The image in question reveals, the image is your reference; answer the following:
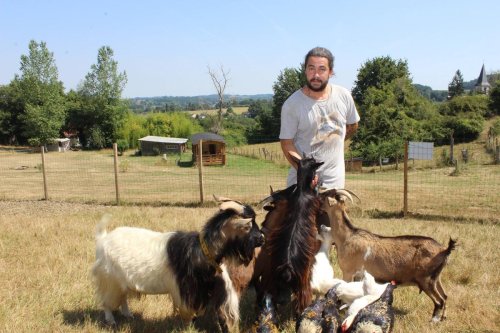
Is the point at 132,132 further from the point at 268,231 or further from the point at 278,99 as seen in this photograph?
the point at 268,231

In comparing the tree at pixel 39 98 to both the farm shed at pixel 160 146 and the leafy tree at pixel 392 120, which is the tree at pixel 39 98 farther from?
the leafy tree at pixel 392 120

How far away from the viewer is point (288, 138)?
5.05m

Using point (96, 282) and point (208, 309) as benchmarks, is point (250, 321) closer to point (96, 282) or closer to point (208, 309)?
point (208, 309)

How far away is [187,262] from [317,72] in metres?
2.35

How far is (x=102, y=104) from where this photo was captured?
193ft

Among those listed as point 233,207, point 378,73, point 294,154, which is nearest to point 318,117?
point 294,154

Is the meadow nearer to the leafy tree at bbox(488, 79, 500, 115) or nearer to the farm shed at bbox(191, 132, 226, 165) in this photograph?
the farm shed at bbox(191, 132, 226, 165)

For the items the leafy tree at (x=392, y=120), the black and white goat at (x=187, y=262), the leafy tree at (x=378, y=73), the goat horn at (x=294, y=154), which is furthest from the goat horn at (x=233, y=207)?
the leafy tree at (x=378, y=73)

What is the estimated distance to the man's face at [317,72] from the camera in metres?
4.76

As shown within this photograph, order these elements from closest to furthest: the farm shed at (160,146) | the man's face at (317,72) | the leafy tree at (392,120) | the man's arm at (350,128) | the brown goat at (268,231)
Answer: the brown goat at (268,231)
the man's face at (317,72)
the man's arm at (350,128)
the leafy tree at (392,120)
the farm shed at (160,146)

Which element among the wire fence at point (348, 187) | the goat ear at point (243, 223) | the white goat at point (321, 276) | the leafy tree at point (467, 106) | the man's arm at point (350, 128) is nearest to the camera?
the goat ear at point (243, 223)

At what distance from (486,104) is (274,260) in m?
46.2

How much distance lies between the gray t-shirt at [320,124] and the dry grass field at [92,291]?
1818 millimetres

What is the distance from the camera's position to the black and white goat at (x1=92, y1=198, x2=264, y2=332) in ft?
13.9
